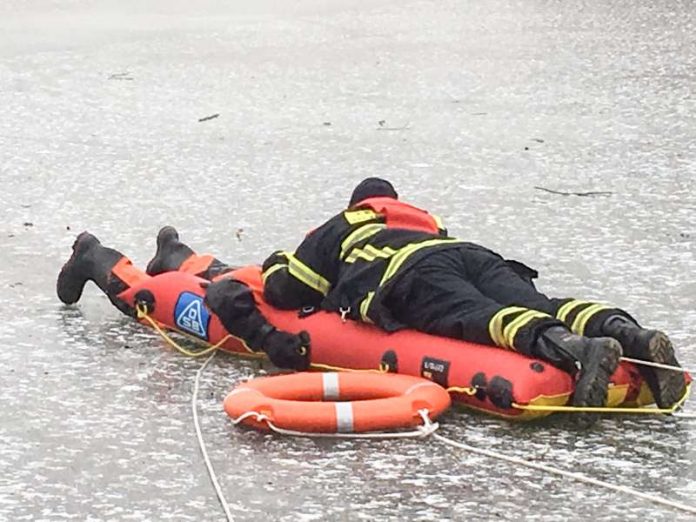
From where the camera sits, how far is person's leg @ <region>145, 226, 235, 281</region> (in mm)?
3152

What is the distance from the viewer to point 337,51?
24.7ft

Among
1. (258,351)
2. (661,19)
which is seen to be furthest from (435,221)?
(661,19)

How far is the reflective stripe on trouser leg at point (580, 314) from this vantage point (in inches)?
99.5

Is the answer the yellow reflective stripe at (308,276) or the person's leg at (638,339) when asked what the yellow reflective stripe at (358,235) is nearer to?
the yellow reflective stripe at (308,276)

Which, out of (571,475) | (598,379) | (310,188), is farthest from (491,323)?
(310,188)

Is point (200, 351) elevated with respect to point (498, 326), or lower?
lower

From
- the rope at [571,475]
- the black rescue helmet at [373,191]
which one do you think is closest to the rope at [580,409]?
the rope at [571,475]

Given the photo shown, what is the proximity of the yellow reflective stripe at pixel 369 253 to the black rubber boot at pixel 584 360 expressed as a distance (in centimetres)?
40

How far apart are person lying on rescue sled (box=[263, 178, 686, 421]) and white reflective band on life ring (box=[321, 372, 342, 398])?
0.52 feet

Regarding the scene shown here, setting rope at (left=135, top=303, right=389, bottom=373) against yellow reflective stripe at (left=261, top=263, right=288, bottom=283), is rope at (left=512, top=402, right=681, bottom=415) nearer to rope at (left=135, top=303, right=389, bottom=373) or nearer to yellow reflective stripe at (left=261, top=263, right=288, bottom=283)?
rope at (left=135, top=303, right=389, bottom=373)

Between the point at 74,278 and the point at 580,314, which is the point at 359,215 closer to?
the point at 580,314

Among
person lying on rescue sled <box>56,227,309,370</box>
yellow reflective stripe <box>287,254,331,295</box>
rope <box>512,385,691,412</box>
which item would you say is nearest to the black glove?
person lying on rescue sled <box>56,227,309,370</box>

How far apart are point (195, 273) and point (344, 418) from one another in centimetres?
86

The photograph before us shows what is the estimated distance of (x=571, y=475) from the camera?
7.36 feet
